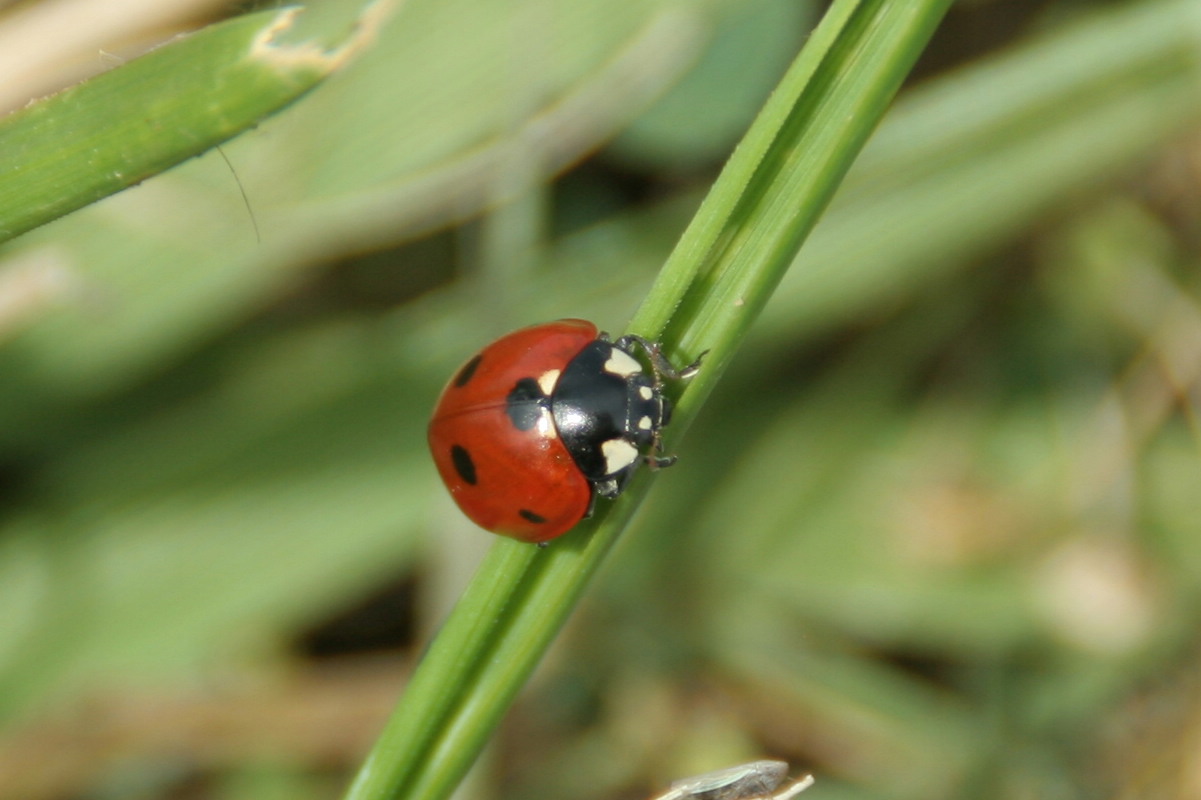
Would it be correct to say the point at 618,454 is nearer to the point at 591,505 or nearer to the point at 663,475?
the point at 591,505

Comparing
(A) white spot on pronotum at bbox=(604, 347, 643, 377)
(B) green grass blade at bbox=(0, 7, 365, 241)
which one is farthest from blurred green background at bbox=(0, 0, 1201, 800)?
(B) green grass blade at bbox=(0, 7, 365, 241)

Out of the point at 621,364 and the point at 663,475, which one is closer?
the point at 621,364

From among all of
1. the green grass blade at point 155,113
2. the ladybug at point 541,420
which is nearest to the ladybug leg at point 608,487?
the ladybug at point 541,420

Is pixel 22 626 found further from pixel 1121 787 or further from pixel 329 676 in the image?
pixel 1121 787

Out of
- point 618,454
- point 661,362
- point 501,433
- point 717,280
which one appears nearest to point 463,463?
point 501,433

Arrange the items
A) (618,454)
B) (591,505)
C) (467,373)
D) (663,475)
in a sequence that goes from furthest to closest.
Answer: (663,475) → (467,373) → (618,454) → (591,505)

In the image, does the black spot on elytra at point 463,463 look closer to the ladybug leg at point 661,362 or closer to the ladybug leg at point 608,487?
the ladybug leg at point 608,487
